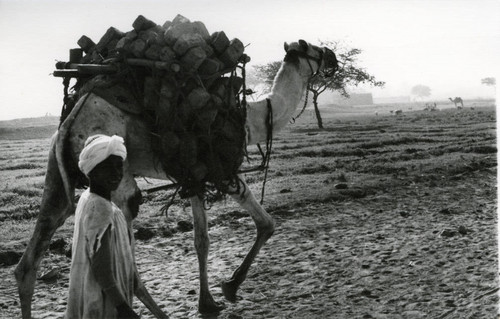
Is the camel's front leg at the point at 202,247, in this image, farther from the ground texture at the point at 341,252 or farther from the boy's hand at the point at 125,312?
the boy's hand at the point at 125,312

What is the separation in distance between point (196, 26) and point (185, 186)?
136 cm

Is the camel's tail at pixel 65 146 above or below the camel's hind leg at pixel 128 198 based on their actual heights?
above

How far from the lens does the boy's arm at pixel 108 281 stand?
307 centimetres

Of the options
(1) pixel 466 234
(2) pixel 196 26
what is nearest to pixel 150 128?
(2) pixel 196 26

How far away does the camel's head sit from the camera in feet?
20.0

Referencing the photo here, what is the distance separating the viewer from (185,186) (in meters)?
4.90

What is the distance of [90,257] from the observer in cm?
312

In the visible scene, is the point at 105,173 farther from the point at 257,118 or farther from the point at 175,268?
the point at 175,268

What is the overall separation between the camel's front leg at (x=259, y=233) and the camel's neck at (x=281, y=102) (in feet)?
1.87

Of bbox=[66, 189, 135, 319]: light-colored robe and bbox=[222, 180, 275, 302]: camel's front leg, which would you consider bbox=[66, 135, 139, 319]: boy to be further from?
bbox=[222, 180, 275, 302]: camel's front leg

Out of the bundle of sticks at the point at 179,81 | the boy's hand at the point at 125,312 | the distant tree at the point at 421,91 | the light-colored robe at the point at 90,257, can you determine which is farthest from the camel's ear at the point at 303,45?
the distant tree at the point at 421,91

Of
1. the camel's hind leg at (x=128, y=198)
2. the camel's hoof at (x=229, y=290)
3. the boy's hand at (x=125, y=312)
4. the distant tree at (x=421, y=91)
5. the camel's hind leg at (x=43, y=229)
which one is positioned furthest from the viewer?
the distant tree at (x=421, y=91)

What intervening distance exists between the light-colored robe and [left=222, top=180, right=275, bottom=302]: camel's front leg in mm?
2296

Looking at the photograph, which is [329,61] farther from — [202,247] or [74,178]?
[74,178]
